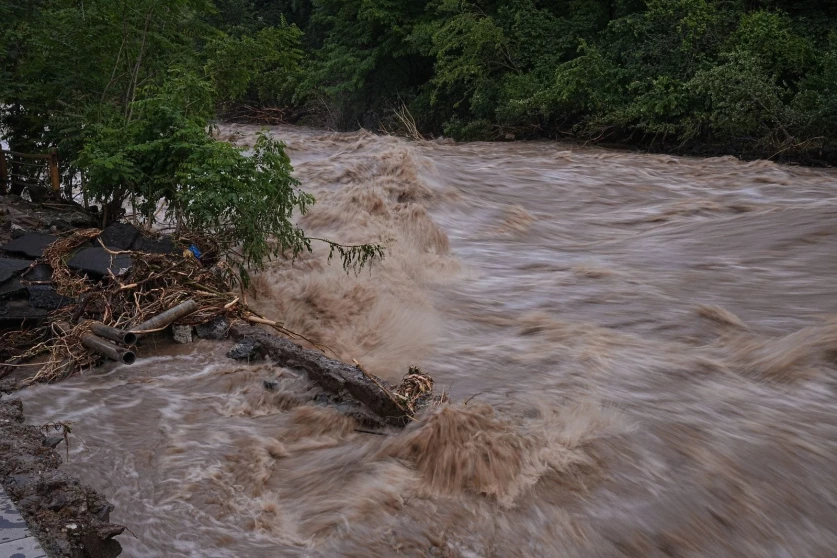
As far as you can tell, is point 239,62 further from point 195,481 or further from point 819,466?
point 819,466

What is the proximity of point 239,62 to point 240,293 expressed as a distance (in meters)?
3.68

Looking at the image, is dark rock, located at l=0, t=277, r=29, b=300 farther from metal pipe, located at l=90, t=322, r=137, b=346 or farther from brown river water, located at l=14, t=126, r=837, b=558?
brown river water, located at l=14, t=126, r=837, b=558

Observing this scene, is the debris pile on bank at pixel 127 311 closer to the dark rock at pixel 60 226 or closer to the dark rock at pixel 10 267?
the dark rock at pixel 10 267

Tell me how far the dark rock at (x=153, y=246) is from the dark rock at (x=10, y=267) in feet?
2.62

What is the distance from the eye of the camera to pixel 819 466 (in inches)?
149

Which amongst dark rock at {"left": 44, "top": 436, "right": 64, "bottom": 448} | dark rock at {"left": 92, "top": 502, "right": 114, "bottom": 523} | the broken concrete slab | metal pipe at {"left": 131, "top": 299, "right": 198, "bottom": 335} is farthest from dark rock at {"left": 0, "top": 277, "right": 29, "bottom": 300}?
dark rock at {"left": 92, "top": 502, "right": 114, "bottom": 523}

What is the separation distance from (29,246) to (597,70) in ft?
41.4

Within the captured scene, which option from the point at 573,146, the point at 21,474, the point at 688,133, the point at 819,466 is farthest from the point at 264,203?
the point at 573,146

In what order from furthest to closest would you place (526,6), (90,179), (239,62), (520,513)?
(526,6) < (239,62) < (90,179) < (520,513)

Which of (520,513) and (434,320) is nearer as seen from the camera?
(520,513)

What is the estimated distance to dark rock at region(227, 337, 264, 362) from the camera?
539cm

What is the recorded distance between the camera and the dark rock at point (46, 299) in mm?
5645

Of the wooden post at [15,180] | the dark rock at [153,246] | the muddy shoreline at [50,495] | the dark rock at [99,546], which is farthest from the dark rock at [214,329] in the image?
the wooden post at [15,180]

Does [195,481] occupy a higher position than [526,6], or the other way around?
[526,6]
